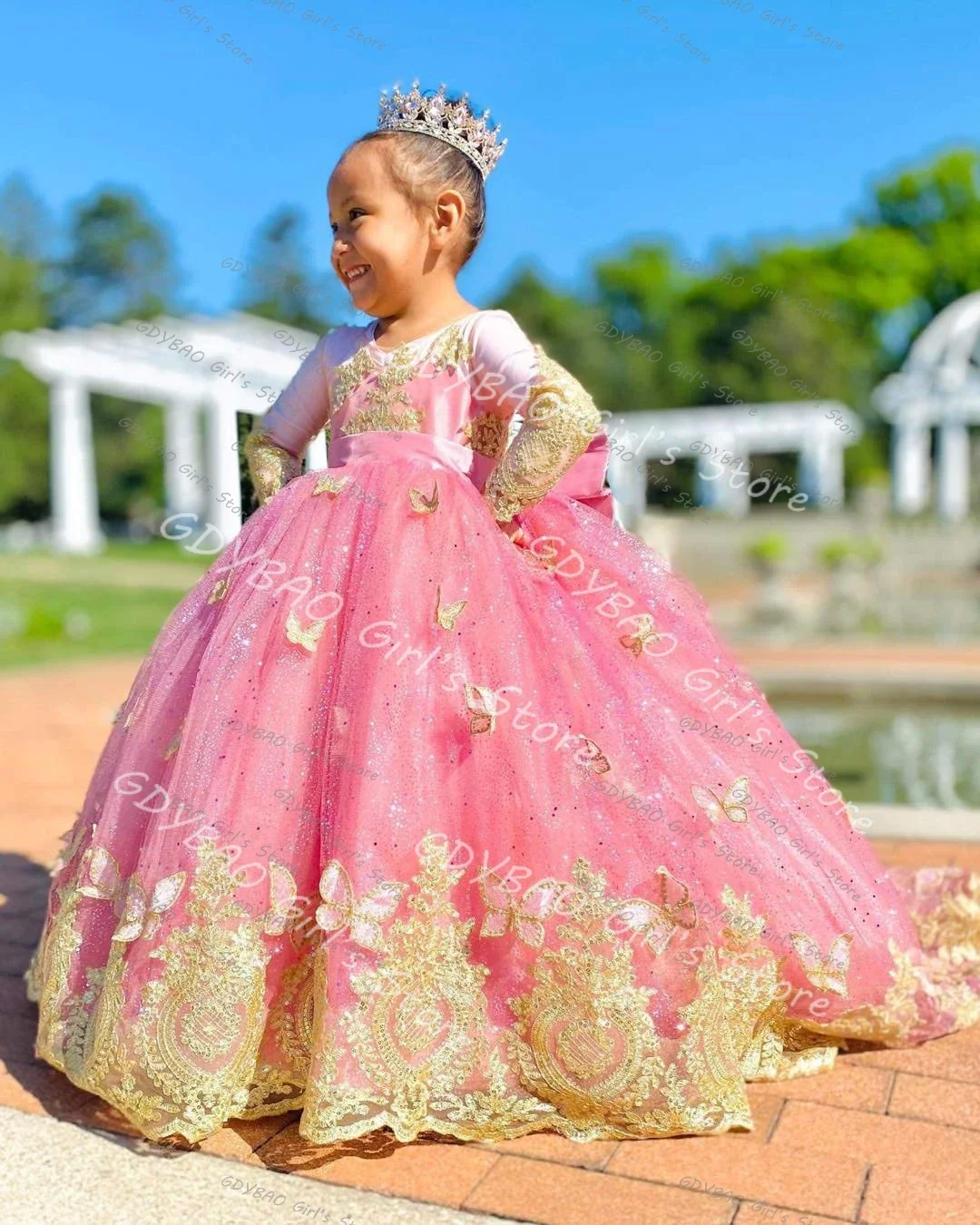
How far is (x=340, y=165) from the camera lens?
103 inches

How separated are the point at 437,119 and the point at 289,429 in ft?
2.60

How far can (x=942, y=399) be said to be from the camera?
30.9 metres

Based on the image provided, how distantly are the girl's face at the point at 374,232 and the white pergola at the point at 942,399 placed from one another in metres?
29.3

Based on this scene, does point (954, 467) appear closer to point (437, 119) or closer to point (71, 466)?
point (71, 466)

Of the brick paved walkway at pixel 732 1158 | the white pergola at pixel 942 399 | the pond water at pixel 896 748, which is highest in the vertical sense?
the white pergola at pixel 942 399

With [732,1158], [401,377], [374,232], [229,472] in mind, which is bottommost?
[732,1158]

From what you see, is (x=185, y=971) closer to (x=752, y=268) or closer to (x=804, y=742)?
(x=804, y=742)

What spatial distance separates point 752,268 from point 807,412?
1384 centimetres

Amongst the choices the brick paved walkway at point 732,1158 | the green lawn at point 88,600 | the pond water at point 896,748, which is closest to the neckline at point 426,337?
the brick paved walkway at point 732,1158

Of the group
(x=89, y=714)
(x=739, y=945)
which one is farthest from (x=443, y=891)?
(x=89, y=714)

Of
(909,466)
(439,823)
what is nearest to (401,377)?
(439,823)

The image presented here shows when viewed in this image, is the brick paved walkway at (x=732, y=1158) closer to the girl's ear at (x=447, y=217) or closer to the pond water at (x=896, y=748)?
the girl's ear at (x=447, y=217)

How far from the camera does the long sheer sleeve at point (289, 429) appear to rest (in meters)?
2.85

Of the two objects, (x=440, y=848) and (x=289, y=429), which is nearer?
(x=440, y=848)
